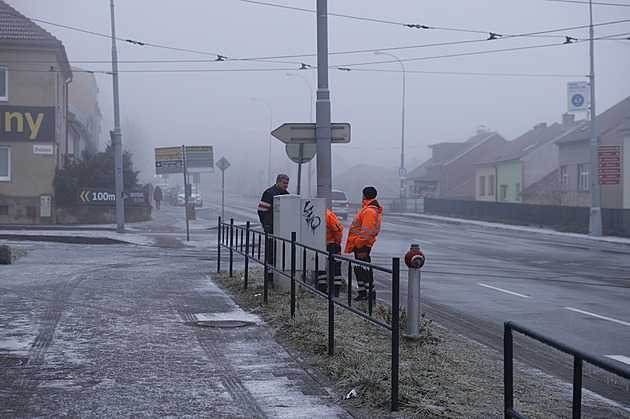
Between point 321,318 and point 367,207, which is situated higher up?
point 367,207

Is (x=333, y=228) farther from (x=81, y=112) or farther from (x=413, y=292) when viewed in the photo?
(x=81, y=112)

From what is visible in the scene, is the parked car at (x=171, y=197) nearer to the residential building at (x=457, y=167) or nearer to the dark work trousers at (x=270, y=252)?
the residential building at (x=457, y=167)

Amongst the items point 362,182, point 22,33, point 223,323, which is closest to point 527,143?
point 362,182

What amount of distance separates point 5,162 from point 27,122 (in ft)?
6.68

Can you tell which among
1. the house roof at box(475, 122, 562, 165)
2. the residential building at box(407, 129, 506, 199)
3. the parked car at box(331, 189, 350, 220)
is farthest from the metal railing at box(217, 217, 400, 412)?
the residential building at box(407, 129, 506, 199)

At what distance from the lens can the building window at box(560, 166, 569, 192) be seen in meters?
46.0

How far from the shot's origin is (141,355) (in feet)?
22.0

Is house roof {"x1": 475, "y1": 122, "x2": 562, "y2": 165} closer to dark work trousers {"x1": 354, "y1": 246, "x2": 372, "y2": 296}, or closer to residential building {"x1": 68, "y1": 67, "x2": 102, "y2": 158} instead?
residential building {"x1": 68, "y1": 67, "x2": 102, "y2": 158}

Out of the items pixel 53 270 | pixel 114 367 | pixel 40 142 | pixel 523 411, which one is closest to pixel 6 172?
pixel 40 142

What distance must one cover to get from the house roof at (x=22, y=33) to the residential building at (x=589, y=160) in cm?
2768

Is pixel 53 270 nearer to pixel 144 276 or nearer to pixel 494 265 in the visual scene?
pixel 144 276

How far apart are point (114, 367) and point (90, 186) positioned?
29081 millimetres

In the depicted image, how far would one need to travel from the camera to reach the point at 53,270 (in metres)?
13.8

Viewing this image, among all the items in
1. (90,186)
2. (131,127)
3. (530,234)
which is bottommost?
(530,234)
